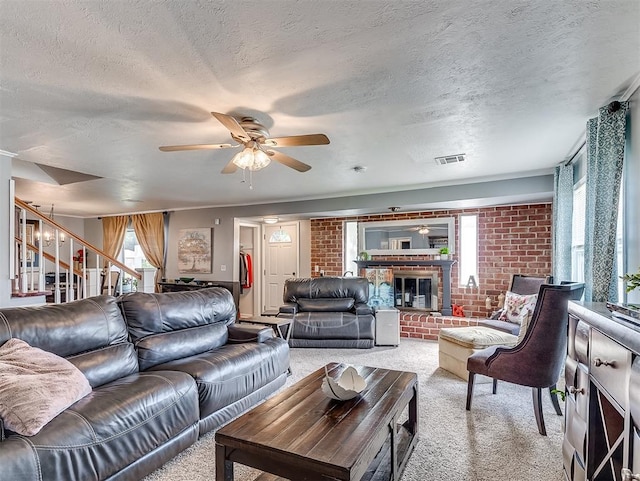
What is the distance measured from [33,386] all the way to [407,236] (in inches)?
210

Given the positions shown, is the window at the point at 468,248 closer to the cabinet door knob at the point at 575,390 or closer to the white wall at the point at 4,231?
the cabinet door knob at the point at 575,390

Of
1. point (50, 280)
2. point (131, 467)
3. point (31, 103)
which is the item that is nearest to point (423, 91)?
point (31, 103)

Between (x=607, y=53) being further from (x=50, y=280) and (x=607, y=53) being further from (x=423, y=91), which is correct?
(x=50, y=280)

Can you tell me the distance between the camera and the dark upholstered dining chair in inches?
94.7

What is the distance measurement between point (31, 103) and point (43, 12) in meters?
1.13

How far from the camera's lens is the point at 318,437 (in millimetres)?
1538

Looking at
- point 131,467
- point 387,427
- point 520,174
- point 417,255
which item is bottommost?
point 131,467

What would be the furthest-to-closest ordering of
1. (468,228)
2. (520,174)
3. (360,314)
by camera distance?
(468,228)
(360,314)
(520,174)

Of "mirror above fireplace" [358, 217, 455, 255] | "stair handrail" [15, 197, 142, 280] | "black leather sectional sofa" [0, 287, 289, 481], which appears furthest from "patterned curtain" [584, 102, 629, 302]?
"stair handrail" [15, 197, 142, 280]

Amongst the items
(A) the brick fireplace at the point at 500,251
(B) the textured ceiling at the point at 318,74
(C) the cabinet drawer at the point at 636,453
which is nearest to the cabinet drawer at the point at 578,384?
(C) the cabinet drawer at the point at 636,453

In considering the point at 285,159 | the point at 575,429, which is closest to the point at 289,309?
the point at 285,159

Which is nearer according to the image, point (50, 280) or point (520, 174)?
point (520, 174)

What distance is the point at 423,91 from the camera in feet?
7.21

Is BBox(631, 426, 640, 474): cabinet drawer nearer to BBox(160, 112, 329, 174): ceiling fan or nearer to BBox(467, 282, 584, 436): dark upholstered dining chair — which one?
BBox(467, 282, 584, 436): dark upholstered dining chair
